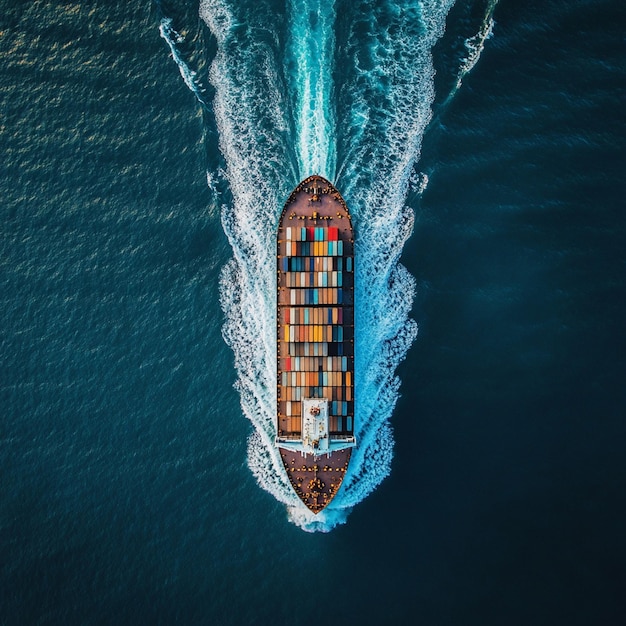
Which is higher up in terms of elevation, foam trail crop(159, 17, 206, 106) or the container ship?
foam trail crop(159, 17, 206, 106)

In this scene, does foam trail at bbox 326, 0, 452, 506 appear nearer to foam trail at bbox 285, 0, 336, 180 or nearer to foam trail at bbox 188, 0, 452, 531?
foam trail at bbox 188, 0, 452, 531

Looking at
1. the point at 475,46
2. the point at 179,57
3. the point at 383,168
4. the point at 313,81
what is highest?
the point at 179,57

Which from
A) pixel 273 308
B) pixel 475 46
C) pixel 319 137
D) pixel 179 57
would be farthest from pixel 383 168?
pixel 179 57

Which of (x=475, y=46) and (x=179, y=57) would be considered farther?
(x=179, y=57)

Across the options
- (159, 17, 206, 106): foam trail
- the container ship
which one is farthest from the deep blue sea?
the container ship

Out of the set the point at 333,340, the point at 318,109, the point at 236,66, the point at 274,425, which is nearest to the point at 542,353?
the point at 333,340

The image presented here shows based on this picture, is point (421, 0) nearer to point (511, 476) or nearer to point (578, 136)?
point (578, 136)

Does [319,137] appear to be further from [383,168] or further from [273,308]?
[273,308]
